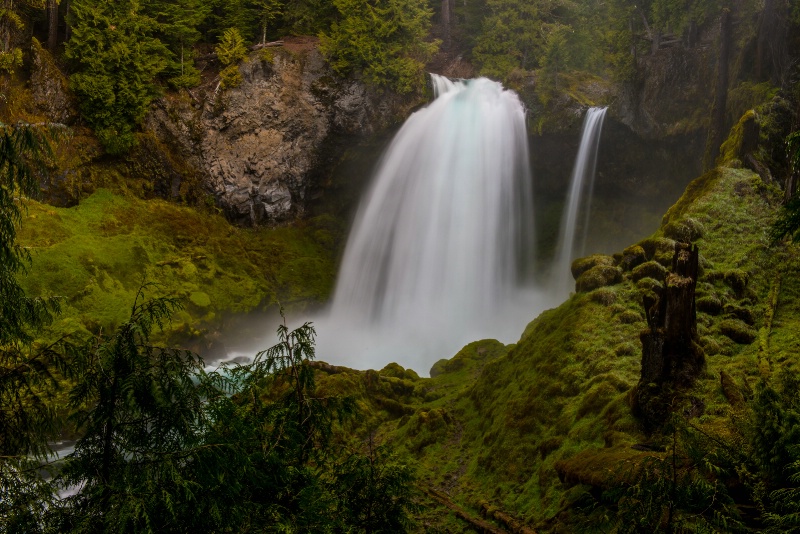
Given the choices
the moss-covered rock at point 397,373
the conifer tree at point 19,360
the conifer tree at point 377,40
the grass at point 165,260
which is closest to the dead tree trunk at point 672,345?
the conifer tree at point 19,360

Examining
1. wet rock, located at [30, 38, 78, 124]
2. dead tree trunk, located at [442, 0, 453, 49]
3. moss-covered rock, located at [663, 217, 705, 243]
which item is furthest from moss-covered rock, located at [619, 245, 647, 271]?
dead tree trunk, located at [442, 0, 453, 49]

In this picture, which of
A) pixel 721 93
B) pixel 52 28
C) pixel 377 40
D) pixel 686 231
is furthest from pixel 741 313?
pixel 52 28

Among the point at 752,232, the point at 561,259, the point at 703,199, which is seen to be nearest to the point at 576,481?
the point at 752,232

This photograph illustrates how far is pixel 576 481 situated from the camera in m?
7.14

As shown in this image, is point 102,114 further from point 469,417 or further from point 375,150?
point 469,417

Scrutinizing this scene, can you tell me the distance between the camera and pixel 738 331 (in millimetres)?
9023

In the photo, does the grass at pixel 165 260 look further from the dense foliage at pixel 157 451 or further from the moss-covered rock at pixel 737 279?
the dense foliage at pixel 157 451

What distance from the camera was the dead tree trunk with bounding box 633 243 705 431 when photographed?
7.48m

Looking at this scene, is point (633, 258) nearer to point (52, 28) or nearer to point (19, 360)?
point (19, 360)

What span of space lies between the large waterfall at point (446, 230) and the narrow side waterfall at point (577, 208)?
1535 mm

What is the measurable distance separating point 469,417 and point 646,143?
17.4m

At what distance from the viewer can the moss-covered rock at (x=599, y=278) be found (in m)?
11.9

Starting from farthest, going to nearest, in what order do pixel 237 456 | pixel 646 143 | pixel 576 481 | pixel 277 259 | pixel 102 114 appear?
1. pixel 277 259
2. pixel 646 143
3. pixel 102 114
4. pixel 576 481
5. pixel 237 456

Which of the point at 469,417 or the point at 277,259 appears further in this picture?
the point at 277,259
